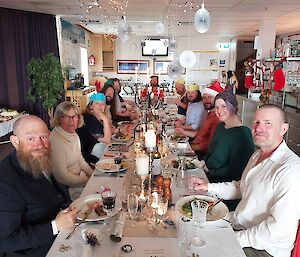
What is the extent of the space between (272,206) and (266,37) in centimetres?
659

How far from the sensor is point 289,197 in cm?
141

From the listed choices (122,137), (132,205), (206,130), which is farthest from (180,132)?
(132,205)

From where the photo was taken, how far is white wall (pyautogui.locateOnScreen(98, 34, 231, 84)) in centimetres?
1189

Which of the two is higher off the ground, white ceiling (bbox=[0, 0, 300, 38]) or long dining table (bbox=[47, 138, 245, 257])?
white ceiling (bbox=[0, 0, 300, 38])

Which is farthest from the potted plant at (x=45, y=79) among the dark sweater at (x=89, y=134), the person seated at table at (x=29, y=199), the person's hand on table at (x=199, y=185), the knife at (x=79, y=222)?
the knife at (x=79, y=222)

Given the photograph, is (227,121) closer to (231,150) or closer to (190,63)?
(231,150)

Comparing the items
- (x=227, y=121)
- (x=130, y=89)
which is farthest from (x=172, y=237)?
(x=130, y=89)

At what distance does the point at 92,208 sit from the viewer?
1574 millimetres

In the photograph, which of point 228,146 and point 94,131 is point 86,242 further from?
point 94,131

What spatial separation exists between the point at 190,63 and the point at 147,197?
18.8 ft

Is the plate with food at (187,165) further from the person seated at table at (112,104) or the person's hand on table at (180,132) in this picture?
the person seated at table at (112,104)

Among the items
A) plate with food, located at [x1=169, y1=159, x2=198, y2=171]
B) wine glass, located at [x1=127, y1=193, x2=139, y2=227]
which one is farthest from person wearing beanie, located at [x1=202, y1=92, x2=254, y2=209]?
wine glass, located at [x1=127, y1=193, x2=139, y2=227]

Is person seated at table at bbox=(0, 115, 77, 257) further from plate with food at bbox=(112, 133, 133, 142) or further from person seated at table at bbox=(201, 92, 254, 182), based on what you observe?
plate with food at bbox=(112, 133, 133, 142)

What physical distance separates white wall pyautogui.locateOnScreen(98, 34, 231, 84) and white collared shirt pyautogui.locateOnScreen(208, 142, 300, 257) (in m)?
10.5
